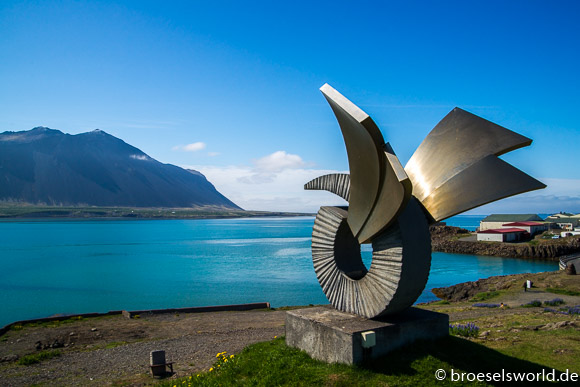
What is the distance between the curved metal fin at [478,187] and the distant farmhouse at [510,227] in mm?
63210

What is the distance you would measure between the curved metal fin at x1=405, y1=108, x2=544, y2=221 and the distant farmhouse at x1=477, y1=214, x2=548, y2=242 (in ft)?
205

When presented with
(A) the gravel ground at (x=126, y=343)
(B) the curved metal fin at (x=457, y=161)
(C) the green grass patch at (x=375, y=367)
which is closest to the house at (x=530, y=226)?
(A) the gravel ground at (x=126, y=343)

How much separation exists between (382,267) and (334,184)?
9.03 feet

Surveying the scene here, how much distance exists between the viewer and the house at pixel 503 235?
65.6m

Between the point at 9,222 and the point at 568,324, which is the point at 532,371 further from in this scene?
the point at 9,222

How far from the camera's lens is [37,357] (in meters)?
13.0

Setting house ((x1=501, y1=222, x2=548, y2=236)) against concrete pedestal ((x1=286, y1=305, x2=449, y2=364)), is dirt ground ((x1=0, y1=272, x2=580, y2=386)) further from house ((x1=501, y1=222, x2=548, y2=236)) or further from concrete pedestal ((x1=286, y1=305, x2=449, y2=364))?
house ((x1=501, y1=222, x2=548, y2=236))

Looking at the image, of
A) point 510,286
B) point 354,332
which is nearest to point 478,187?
point 354,332

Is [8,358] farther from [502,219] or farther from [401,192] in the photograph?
[502,219]

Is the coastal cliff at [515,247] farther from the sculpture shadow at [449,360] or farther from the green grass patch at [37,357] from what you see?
the green grass patch at [37,357]

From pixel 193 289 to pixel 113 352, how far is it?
21.7 meters

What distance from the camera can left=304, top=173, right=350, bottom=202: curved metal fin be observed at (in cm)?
1060

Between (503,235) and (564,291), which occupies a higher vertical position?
(503,235)

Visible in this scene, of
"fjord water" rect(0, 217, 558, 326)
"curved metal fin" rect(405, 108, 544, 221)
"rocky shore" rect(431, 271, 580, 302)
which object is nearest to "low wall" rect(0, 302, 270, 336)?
"fjord water" rect(0, 217, 558, 326)
